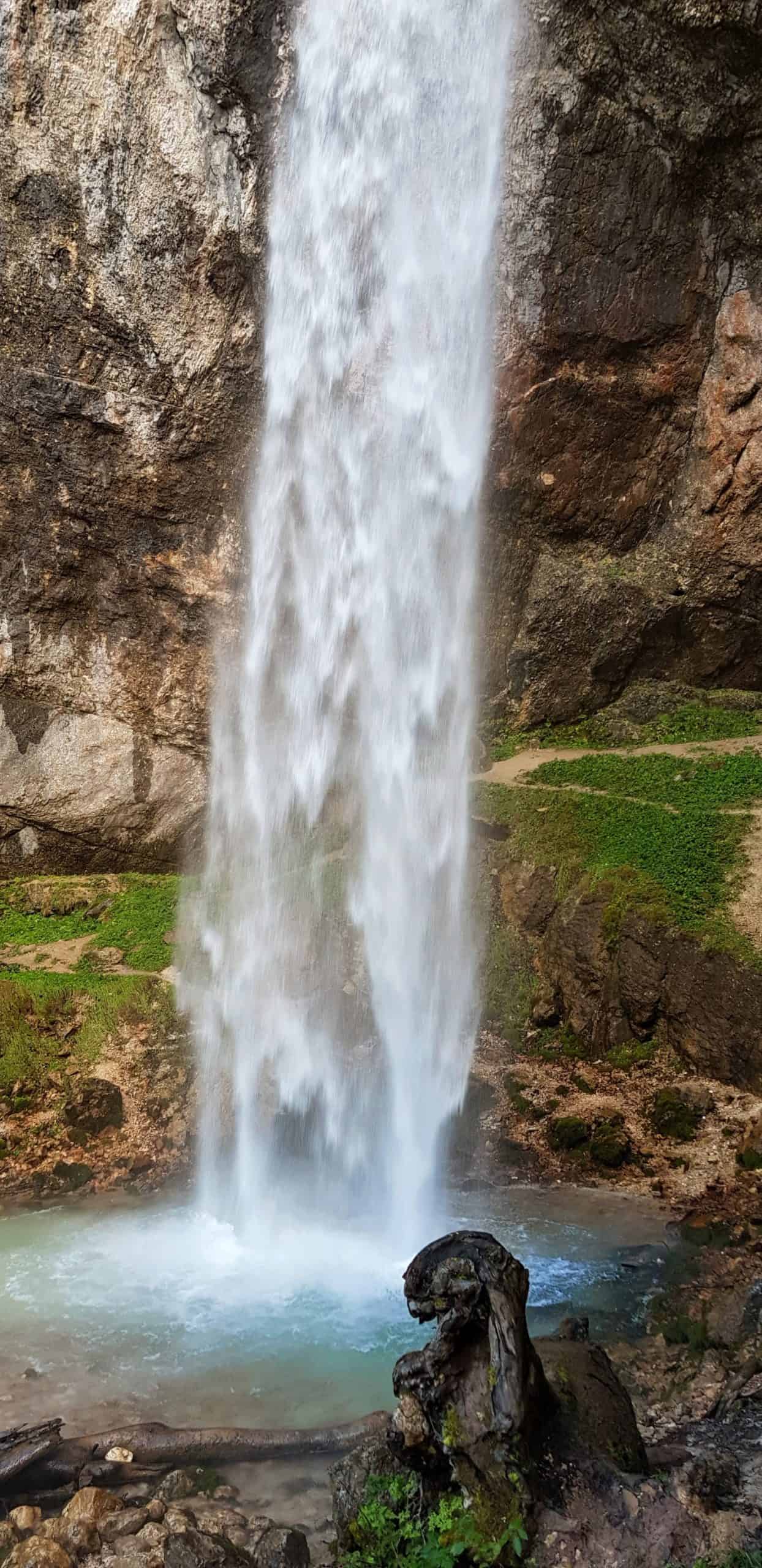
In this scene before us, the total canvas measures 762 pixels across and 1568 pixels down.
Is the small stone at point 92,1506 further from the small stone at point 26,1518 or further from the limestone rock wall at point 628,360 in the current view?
the limestone rock wall at point 628,360

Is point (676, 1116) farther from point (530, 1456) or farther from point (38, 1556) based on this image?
point (38, 1556)

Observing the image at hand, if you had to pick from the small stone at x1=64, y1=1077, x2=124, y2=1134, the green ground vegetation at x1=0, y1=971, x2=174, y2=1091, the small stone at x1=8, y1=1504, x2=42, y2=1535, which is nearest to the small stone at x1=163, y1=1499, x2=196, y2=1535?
the small stone at x1=8, y1=1504, x2=42, y2=1535

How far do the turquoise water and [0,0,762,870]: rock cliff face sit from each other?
10.3 meters

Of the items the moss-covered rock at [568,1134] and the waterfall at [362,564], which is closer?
the moss-covered rock at [568,1134]

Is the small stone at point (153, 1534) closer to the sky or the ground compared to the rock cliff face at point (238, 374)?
closer to the ground

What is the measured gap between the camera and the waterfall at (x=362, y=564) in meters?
13.3

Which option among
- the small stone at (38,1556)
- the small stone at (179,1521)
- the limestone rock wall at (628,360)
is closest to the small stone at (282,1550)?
the small stone at (179,1521)

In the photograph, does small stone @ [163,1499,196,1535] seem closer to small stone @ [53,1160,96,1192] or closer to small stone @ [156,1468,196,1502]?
small stone @ [156,1468,196,1502]

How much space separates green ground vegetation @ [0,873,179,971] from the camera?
626 inches

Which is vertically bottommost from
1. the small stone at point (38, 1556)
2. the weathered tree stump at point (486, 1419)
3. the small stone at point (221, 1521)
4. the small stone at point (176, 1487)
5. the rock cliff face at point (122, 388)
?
the small stone at point (176, 1487)

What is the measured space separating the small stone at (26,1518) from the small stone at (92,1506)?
0.15m

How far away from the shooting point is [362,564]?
1570 centimetres

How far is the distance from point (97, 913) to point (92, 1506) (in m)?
12.3

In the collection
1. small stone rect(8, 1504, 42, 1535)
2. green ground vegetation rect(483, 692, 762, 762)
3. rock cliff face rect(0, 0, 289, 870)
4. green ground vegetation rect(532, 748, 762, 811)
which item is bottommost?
small stone rect(8, 1504, 42, 1535)
